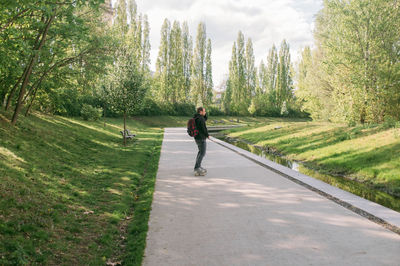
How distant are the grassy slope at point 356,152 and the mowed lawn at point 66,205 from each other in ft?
22.7

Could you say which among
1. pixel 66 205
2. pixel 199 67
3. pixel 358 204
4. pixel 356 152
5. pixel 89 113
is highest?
pixel 199 67

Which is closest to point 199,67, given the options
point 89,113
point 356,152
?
point 89,113

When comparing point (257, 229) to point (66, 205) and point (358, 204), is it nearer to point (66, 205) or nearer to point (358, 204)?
point (358, 204)

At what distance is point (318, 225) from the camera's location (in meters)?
4.65

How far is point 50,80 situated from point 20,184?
781 centimetres

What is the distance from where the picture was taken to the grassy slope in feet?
30.0

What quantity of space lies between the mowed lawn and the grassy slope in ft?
22.7

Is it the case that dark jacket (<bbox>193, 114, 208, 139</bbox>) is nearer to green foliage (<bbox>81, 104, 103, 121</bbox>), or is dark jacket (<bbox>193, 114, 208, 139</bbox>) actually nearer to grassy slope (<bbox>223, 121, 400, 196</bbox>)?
grassy slope (<bbox>223, 121, 400, 196</bbox>)

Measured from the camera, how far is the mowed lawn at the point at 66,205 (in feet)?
12.5

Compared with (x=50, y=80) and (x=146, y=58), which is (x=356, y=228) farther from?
(x=146, y=58)

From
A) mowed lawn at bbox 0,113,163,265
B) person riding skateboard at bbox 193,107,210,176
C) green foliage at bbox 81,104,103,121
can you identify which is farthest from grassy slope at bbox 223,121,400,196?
green foliage at bbox 81,104,103,121

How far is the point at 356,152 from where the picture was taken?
1160cm

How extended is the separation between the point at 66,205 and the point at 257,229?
3780 millimetres

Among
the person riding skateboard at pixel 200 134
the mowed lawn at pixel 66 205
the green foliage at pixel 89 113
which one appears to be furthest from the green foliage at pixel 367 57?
the green foliage at pixel 89 113
